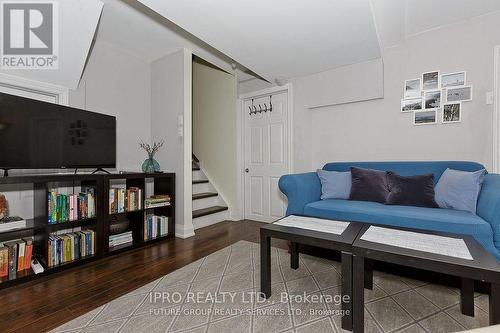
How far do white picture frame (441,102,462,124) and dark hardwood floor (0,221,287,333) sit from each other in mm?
2201

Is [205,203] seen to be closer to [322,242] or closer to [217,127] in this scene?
[217,127]

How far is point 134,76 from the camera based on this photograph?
3.25 m

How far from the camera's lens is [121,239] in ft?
8.53

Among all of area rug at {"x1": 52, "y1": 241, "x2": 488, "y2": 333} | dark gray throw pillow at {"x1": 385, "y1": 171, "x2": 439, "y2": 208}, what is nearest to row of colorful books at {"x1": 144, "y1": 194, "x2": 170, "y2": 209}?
area rug at {"x1": 52, "y1": 241, "x2": 488, "y2": 333}

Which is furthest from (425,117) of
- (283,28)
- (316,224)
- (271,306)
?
(271,306)

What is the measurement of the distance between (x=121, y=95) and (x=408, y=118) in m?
3.52

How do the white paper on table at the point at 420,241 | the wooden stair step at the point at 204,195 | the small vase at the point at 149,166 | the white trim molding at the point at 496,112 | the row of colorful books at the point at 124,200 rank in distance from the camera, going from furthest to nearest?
the wooden stair step at the point at 204,195
the small vase at the point at 149,166
the row of colorful books at the point at 124,200
the white trim molding at the point at 496,112
the white paper on table at the point at 420,241

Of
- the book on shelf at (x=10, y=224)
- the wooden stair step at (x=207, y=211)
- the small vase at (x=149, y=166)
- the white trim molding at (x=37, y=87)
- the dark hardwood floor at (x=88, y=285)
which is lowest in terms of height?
the dark hardwood floor at (x=88, y=285)

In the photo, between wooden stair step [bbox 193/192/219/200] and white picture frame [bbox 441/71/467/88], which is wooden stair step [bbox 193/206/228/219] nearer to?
wooden stair step [bbox 193/192/219/200]

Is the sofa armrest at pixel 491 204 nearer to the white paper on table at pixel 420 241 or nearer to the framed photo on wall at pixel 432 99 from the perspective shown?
the white paper on table at pixel 420 241

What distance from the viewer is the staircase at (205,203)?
354 centimetres

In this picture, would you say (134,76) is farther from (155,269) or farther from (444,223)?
(444,223)

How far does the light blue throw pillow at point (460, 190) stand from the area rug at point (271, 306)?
706 mm

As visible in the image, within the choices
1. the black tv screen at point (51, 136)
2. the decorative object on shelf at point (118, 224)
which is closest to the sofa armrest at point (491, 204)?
the decorative object on shelf at point (118, 224)
